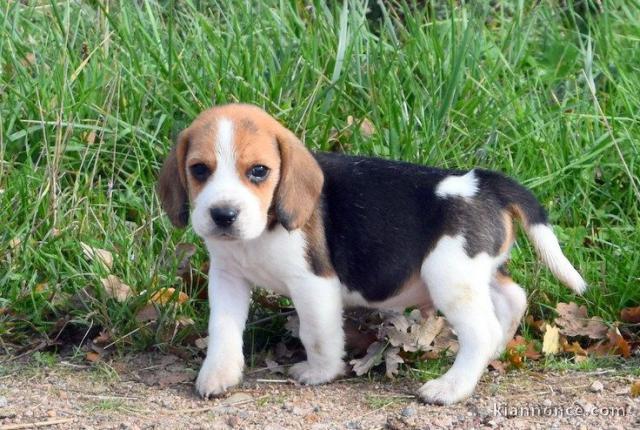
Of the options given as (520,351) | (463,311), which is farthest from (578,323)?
(463,311)

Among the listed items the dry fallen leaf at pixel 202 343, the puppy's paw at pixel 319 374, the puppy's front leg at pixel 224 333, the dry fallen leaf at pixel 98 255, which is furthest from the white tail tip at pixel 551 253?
the dry fallen leaf at pixel 98 255

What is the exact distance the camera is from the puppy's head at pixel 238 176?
4.41 meters

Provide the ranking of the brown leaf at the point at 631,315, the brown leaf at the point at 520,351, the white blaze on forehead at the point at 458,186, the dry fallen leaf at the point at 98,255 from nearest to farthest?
the white blaze on forehead at the point at 458,186
the brown leaf at the point at 520,351
the brown leaf at the point at 631,315
the dry fallen leaf at the point at 98,255

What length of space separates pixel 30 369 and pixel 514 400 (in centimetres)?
208

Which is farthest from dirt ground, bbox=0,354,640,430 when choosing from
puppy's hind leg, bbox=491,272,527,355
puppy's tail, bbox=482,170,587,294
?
puppy's tail, bbox=482,170,587,294

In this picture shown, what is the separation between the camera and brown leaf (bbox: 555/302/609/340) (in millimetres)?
5285

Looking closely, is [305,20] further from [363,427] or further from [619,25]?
[363,427]

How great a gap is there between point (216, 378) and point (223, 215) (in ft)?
2.52

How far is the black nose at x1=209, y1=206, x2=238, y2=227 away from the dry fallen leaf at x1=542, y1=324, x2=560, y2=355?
1.62 m

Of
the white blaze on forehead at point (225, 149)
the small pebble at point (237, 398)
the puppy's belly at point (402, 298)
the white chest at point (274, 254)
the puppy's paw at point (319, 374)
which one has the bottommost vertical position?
the small pebble at point (237, 398)

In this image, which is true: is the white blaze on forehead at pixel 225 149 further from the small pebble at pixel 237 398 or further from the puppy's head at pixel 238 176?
the small pebble at pixel 237 398

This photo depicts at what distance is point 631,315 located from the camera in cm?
538

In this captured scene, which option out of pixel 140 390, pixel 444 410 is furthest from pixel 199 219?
pixel 444 410

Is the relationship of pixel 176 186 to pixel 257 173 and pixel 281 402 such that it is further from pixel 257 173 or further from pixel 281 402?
pixel 281 402
